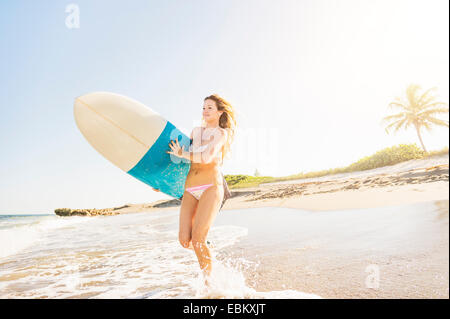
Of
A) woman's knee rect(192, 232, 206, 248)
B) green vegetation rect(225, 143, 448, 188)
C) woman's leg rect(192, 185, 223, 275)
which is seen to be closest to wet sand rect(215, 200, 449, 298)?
woman's leg rect(192, 185, 223, 275)

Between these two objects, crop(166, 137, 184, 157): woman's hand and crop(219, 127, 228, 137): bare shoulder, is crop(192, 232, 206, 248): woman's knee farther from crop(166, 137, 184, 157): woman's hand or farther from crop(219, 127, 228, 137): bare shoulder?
crop(219, 127, 228, 137): bare shoulder


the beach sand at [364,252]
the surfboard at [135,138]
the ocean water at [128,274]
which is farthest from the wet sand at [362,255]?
the surfboard at [135,138]

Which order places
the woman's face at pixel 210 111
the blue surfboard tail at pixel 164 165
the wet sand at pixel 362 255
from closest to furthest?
1. the wet sand at pixel 362 255
2. the woman's face at pixel 210 111
3. the blue surfboard tail at pixel 164 165

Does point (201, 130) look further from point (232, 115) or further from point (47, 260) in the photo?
point (47, 260)

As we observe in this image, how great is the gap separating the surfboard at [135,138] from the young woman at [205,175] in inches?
6.8

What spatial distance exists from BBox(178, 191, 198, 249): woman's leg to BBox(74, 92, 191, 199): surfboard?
0.46m

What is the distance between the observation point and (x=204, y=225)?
7.93ft

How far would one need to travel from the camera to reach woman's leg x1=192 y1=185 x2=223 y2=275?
7.86 feet

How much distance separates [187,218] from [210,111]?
1.05 metres

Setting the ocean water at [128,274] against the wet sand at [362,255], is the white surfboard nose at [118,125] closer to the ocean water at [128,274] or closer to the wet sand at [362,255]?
the ocean water at [128,274]

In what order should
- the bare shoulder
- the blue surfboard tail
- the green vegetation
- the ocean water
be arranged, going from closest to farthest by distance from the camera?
the ocean water → the bare shoulder → the blue surfboard tail → the green vegetation

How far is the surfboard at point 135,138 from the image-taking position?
116 inches

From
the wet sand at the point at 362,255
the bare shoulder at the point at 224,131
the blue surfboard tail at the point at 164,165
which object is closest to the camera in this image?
the wet sand at the point at 362,255
